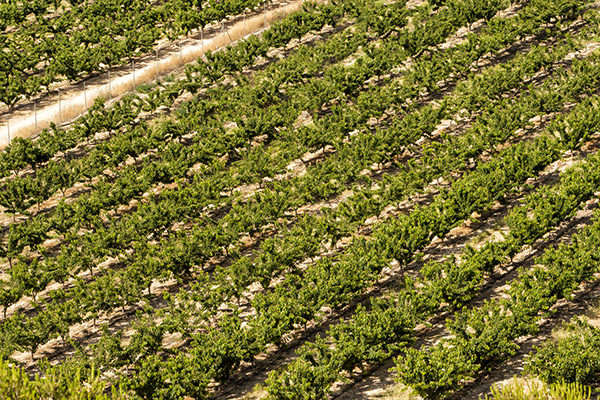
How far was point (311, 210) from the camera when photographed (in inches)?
1374

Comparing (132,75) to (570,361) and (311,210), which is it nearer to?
(311,210)

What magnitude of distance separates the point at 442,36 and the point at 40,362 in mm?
28894

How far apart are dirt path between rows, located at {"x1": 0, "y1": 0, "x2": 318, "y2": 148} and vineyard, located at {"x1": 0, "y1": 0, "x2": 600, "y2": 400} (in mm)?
560

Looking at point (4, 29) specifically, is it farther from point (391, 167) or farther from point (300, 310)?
point (300, 310)

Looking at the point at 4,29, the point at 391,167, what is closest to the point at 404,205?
the point at 391,167

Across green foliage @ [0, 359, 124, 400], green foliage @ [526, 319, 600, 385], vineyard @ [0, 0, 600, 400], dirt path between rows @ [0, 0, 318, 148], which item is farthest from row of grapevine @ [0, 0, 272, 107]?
green foliage @ [526, 319, 600, 385]

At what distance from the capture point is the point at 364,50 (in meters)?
44.6

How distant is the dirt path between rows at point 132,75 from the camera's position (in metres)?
41.8

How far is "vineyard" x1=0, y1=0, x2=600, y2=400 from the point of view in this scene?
84.3 feet

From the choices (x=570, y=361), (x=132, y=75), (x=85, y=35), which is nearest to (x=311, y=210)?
(x=570, y=361)

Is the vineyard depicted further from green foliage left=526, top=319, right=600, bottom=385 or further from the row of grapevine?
the row of grapevine

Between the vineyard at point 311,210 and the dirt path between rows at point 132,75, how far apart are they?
0.56m

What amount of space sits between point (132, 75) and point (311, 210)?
52.1 feet

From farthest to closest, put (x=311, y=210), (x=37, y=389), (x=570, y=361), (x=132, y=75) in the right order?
(x=132, y=75), (x=311, y=210), (x=570, y=361), (x=37, y=389)
